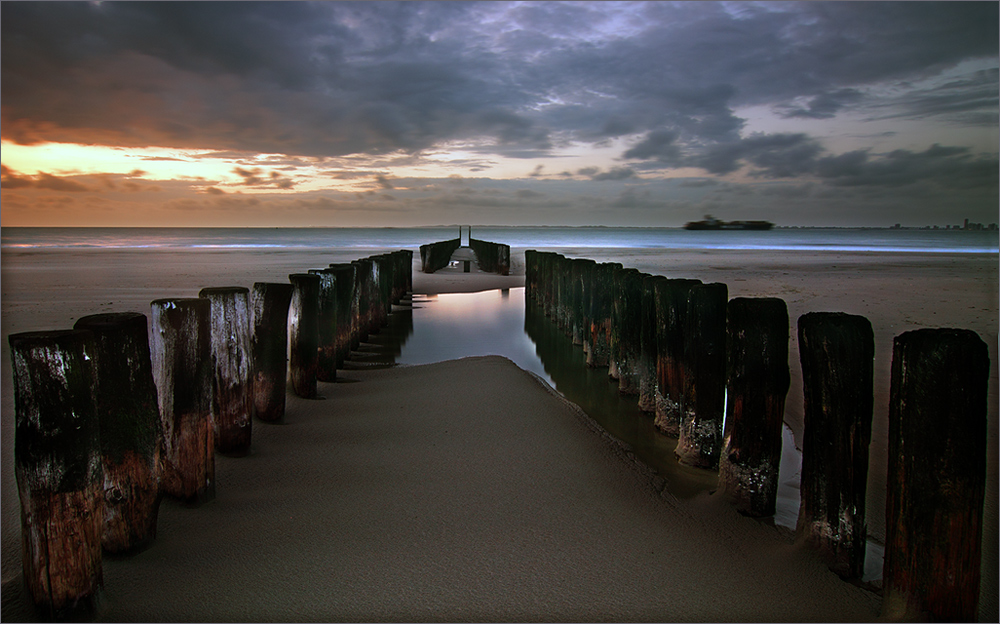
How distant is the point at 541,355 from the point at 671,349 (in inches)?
138

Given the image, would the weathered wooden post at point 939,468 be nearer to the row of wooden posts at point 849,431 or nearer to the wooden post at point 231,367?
the row of wooden posts at point 849,431

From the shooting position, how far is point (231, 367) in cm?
320

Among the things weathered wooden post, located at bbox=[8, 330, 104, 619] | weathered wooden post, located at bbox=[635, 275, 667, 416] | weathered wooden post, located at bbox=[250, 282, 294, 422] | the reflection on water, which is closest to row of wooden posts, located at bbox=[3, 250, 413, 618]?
weathered wooden post, located at bbox=[8, 330, 104, 619]

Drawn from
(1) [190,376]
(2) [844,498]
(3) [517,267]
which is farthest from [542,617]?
(3) [517,267]

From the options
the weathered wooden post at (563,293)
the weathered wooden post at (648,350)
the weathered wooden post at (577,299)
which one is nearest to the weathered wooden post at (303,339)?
the weathered wooden post at (648,350)

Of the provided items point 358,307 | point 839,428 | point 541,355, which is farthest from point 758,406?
point 358,307

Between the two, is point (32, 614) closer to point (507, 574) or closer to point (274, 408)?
point (507, 574)

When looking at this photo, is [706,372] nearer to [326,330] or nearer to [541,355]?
[326,330]

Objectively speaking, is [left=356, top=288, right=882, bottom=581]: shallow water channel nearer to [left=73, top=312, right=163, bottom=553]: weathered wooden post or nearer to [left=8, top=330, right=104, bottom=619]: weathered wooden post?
[left=73, top=312, right=163, bottom=553]: weathered wooden post

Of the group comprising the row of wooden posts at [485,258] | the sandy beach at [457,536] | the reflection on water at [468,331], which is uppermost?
the row of wooden posts at [485,258]

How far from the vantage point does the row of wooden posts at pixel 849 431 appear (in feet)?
6.46

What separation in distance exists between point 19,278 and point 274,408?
14917mm

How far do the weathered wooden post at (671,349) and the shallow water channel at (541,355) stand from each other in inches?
6.5

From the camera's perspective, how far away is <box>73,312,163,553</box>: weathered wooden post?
7.29 feet
